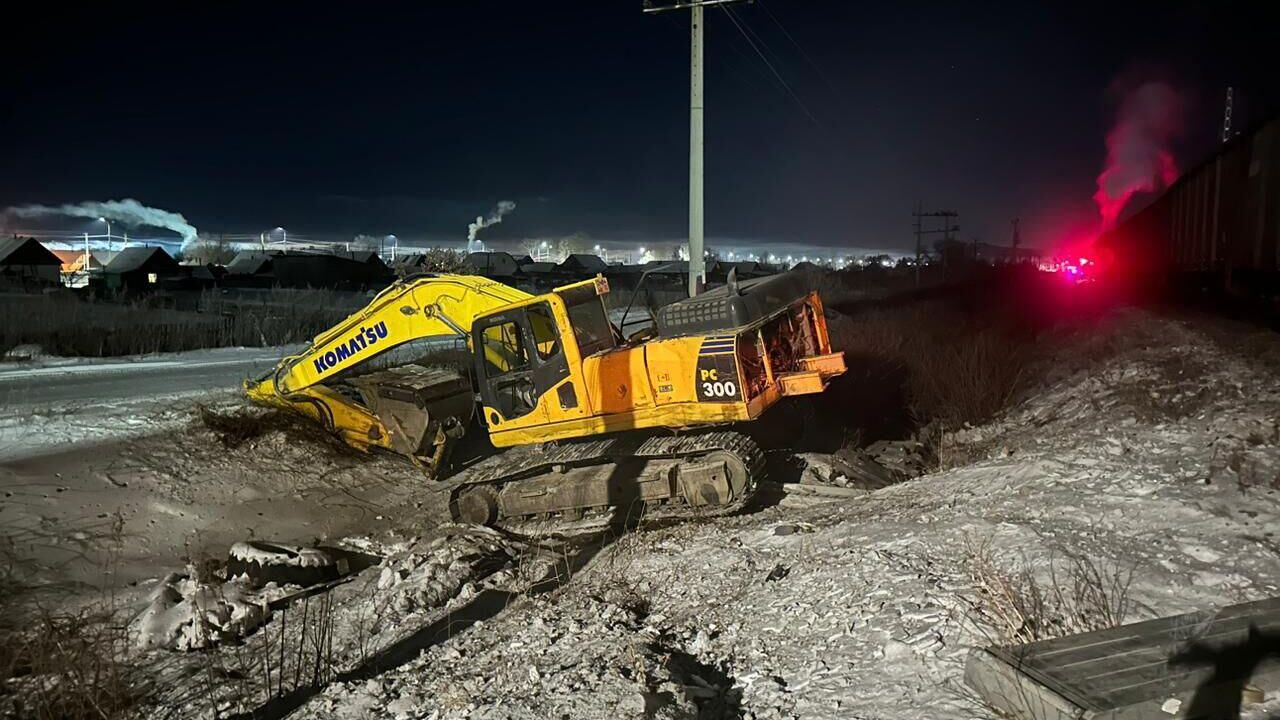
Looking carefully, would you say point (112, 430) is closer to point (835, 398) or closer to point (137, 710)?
point (137, 710)

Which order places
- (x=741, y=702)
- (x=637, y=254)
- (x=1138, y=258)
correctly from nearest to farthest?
(x=741, y=702), (x=1138, y=258), (x=637, y=254)

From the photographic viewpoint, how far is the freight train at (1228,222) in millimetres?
15242

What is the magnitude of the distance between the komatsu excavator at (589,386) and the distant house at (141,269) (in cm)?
5012

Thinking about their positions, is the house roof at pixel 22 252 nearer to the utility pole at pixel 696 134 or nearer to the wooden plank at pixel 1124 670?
the utility pole at pixel 696 134

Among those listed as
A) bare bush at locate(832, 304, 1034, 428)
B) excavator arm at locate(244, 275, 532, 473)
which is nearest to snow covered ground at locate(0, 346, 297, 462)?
excavator arm at locate(244, 275, 532, 473)

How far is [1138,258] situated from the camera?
106 ft

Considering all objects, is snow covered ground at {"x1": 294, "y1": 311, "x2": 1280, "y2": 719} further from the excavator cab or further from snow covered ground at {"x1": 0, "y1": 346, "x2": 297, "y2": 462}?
snow covered ground at {"x1": 0, "y1": 346, "x2": 297, "y2": 462}

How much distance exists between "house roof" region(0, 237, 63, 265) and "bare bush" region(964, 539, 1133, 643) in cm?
5684

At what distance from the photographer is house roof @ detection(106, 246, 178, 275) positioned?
55.0m

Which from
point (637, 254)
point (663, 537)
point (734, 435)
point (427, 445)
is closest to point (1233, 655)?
point (663, 537)

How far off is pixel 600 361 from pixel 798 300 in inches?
105

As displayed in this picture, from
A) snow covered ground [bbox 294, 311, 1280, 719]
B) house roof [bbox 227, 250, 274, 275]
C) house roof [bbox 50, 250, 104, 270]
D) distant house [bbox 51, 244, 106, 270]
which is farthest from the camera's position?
house roof [bbox 50, 250, 104, 270]

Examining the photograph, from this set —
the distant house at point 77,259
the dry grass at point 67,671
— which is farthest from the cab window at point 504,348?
the distant house at point 77,259

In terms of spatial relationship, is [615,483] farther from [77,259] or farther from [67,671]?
[77,259]
